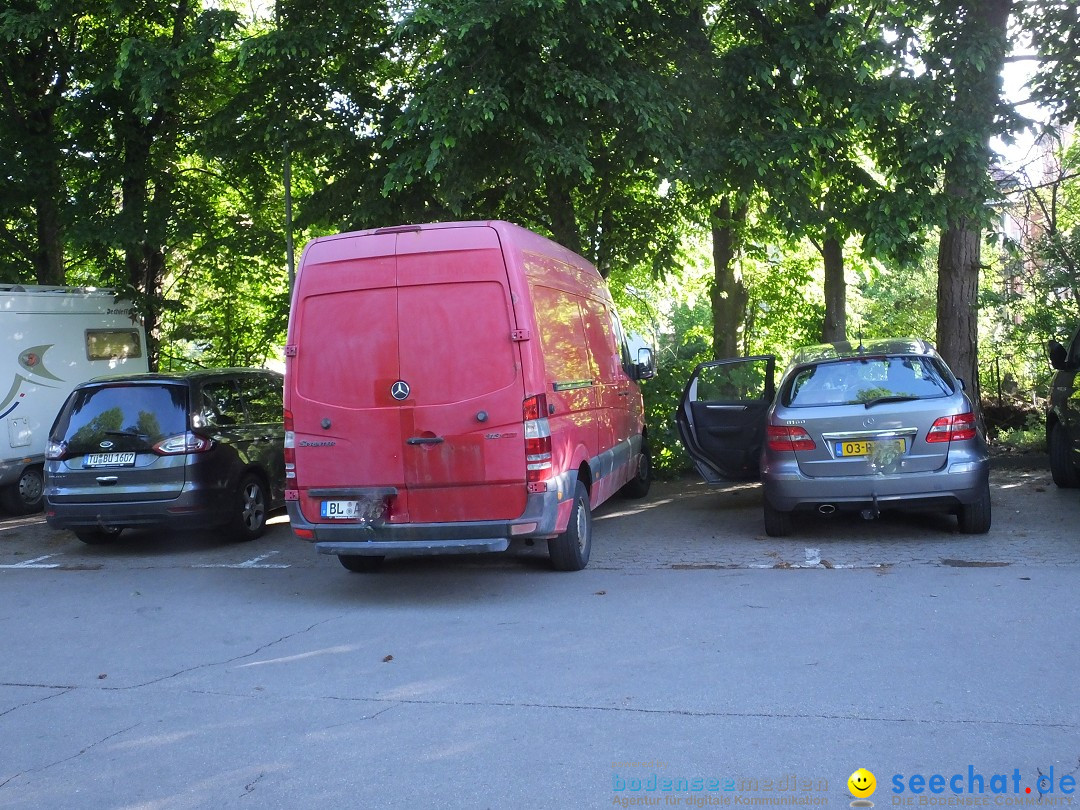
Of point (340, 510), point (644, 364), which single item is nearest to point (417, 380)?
point (340, 510)

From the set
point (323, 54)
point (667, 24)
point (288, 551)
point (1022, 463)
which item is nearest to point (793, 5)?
point (667, 24)

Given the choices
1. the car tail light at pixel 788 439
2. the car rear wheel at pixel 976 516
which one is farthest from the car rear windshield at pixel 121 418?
the car rear wheel at pixel 976 516

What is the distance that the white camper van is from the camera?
13875 mm

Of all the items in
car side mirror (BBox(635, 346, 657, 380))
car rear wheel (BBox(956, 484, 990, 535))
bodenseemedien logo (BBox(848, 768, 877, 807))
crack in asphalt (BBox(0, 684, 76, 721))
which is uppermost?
car side mirror (BBox(635, 346, 657, 380))

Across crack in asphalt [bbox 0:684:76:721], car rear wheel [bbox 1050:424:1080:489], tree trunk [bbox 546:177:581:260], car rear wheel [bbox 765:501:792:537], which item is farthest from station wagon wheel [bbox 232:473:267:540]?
car rear wheel [bbox 1050:424:1080:489]

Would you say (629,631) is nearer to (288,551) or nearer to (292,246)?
(288,551)

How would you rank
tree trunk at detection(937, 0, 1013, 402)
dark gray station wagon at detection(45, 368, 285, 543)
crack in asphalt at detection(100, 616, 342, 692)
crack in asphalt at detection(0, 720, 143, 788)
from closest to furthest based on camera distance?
crack in asphalt at detection(0, 720, 143, 788)
crack in asphalt at detection(100, 616, 342, 692)
dark gray station wagon at detection(45, 368, 285, 543)
tree trunk at detection(937, 0, 1013, 402)

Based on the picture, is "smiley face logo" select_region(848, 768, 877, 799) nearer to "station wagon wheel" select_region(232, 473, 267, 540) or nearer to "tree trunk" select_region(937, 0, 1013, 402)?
"station wagon wheel" select_region(232, 473, 267, 540)

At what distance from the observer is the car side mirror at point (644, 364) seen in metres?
11.9

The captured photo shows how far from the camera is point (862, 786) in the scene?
416 cm

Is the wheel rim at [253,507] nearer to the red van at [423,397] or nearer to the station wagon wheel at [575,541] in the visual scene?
the red van at [423,397]

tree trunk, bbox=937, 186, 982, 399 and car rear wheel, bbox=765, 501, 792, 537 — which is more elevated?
tree trunk, bbox=937, 186, 982, 399

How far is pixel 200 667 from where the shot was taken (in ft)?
21.1

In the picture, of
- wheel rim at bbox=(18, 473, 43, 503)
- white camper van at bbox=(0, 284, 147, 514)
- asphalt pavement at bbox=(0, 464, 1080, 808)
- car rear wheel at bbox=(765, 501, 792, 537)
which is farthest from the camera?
wheel rim at bbox=(18, 473, 43, 503)
